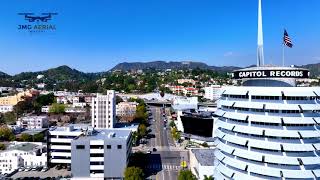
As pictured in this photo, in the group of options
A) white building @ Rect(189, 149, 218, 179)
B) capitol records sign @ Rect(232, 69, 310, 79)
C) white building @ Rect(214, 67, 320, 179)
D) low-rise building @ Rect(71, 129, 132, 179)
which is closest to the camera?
white building @ Rect(214, 67, 320, 179)

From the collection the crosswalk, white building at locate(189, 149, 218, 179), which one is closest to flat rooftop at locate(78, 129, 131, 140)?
the crosswalk

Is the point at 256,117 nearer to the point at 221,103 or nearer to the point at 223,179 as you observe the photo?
the point at 221,103

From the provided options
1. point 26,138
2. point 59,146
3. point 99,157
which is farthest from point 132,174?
point 26,138

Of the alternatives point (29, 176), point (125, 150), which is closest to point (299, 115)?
point (125, 150)

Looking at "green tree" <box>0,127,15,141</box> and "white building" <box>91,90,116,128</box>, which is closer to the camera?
"white building" <box>91,90,116,128</box>

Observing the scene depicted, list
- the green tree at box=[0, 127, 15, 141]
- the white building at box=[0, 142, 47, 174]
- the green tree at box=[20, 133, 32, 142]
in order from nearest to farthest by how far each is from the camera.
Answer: the white building at box=[0, 142, 47, 174]
the green tree at box=[20, 133, 32, 142]
the green tree at box=[0, 127, 15, 141]

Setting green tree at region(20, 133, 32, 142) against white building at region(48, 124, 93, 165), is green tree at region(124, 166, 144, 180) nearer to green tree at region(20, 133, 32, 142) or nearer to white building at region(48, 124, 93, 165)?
white building at region(48, 124, 93, 165)

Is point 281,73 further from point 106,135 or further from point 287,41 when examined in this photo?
point 106,135
